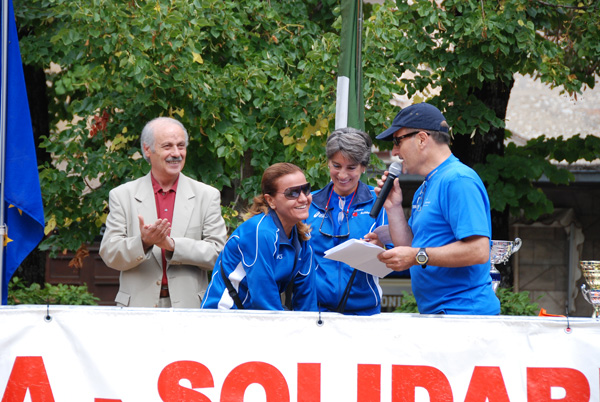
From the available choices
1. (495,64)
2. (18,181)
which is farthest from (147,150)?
(495,64)

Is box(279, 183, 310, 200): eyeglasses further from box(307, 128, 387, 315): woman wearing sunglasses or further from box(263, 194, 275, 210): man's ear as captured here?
box(307, 128, 387, 315): woman wearing sunglasses

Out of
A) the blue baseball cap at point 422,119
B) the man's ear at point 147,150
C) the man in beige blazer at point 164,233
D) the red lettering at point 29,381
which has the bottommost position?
the red lettering at point 29,381

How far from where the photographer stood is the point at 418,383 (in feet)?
11.4

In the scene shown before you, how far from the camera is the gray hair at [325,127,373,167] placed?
435 cm

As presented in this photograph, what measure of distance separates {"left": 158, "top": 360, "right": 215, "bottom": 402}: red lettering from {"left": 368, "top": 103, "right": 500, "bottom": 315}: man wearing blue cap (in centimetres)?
94

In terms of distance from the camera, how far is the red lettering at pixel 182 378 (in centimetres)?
351

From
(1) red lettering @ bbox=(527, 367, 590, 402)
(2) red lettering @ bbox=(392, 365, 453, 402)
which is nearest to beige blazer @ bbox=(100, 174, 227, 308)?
(2) red lettering @ bbox=(392, 365, 453, 402)

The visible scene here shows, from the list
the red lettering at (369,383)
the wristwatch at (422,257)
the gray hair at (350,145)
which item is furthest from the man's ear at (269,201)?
the red lettering at (369,383)

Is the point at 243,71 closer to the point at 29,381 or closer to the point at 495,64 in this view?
the point at 495,64

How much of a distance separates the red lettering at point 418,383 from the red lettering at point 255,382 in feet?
1.54

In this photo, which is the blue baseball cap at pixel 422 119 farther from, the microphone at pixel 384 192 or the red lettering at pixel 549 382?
the red lettering at pixel 549 382

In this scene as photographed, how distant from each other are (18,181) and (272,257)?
6.49 feet

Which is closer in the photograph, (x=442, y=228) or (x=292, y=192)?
(x=442, y=228)

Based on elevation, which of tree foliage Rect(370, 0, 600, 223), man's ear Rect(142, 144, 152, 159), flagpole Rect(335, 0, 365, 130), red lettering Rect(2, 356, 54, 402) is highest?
tree foliage Rect(370, 0, 600, 223)
